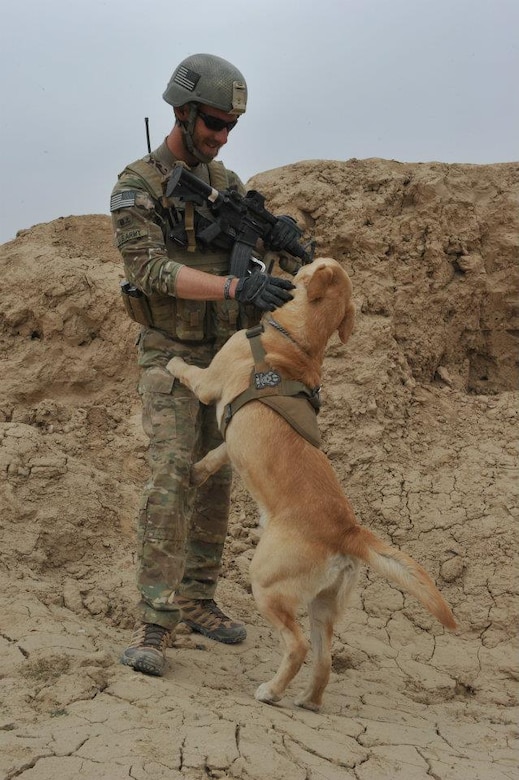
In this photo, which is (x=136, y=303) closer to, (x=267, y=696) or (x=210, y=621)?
(x=210, y=621)

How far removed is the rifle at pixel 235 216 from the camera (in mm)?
4492

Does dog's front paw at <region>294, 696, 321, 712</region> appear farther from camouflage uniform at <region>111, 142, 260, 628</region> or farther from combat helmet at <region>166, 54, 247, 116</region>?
combat helmet at <region>166, 54, 247, 116</region>

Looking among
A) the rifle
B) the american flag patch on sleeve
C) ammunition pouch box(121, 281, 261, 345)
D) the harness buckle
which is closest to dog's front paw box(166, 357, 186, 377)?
ammunition pouch box(121, 281, 261, 345)

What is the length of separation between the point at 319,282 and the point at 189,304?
77 cm

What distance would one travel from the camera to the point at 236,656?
4.76 m

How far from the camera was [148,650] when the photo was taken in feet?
13.5

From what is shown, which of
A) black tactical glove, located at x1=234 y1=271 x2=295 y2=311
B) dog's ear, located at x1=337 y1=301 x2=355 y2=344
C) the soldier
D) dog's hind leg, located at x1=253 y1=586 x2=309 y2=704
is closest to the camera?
dog's hind leg, located at x1=253 y1=586 x2=309 y2=704

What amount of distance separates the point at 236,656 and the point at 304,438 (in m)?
1.51

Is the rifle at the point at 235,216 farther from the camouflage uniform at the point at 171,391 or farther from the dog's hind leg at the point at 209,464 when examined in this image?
the dog's hind leg at the point at 209,464

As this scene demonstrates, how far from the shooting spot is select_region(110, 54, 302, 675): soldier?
169 inches

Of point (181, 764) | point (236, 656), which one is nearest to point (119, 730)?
point (181, 764)

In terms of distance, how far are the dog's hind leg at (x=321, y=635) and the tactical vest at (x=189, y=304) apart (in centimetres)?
166

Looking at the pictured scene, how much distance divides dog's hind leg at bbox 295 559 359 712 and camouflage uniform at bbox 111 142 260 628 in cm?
78

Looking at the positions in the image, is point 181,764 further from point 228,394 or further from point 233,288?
point 233,288
